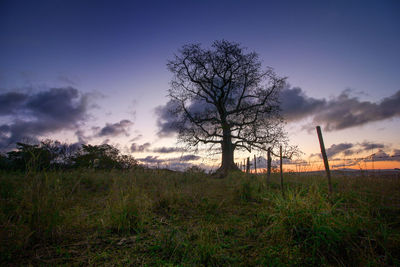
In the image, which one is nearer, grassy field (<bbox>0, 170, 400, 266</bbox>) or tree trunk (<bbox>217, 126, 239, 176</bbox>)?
grassy field (<bbox>0, 170, 400, 266</bbox>)

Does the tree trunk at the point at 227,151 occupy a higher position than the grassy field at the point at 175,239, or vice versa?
the tree trunk at the point at 227,151

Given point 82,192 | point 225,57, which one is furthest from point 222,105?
point 82,192

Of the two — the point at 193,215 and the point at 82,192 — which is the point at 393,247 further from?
the point at 82,192

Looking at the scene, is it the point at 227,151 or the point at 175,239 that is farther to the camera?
the point at 227,151

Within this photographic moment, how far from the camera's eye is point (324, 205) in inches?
127

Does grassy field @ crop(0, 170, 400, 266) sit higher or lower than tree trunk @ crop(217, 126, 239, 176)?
lower

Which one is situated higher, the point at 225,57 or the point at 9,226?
the point at 225,57

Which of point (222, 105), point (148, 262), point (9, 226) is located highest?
point (222, 105)

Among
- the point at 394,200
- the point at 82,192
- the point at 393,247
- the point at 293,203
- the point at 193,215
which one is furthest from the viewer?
the point at 82,192

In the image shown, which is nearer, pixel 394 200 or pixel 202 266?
pixel 202 266

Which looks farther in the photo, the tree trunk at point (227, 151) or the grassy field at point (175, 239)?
the tree trunk at point (227, 151)

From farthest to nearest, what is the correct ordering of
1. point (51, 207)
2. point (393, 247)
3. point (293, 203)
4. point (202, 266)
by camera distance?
point (293, 203)
point (51, 207)
point (393, 247)
point (202, 266)

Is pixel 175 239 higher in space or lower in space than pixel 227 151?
lower

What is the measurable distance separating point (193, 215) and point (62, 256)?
2.45 meters
